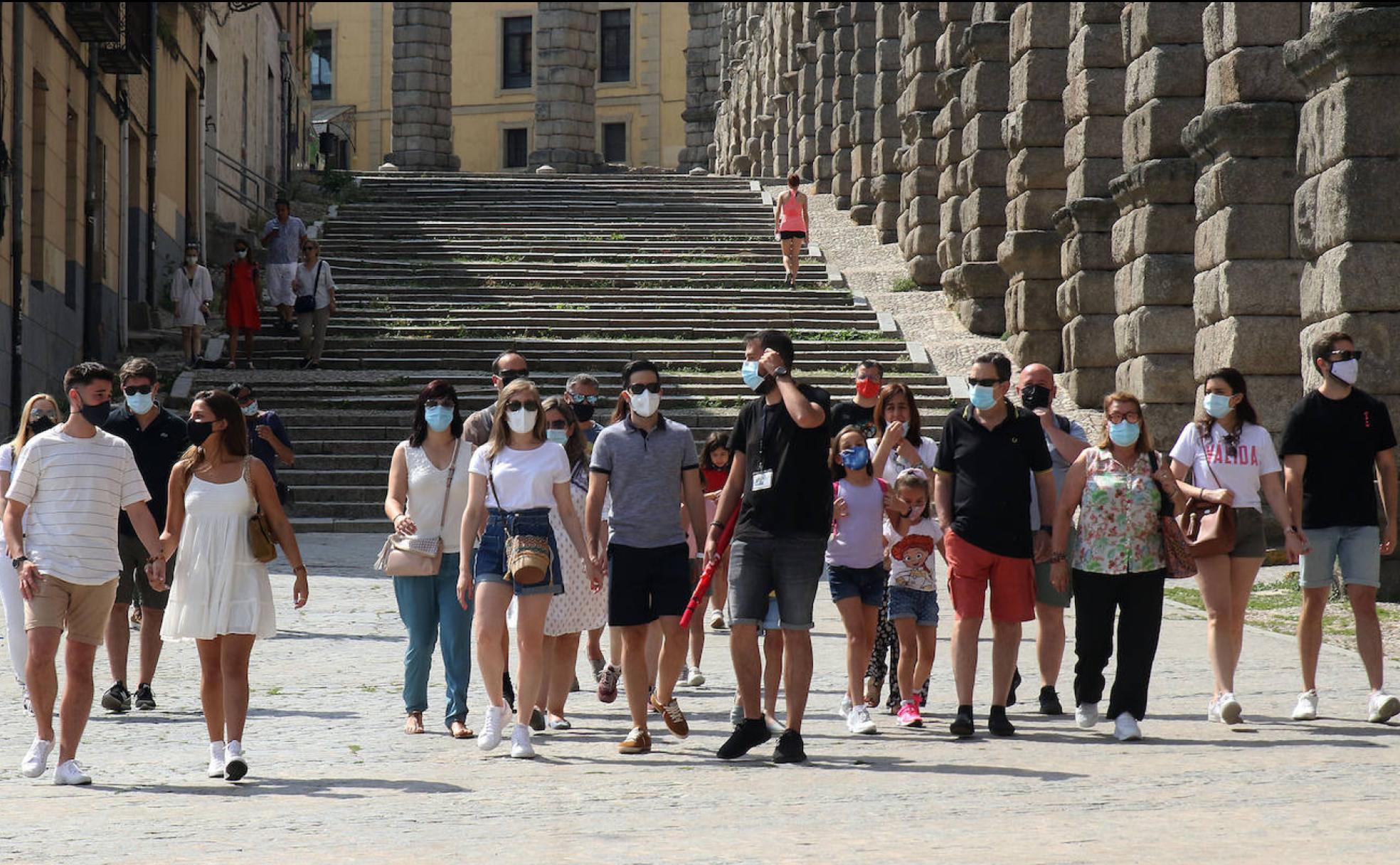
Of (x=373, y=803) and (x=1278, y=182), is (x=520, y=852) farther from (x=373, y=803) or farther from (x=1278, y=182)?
(x=1278, y=182)

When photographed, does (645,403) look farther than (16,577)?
No

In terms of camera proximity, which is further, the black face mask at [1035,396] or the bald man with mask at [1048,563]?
the black face mask at [1035,396]

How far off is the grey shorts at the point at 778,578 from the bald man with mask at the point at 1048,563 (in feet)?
4.66

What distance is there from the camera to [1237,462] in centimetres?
916

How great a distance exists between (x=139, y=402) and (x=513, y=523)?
2.31 meters

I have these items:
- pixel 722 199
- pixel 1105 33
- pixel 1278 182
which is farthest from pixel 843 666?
pixel 722 199

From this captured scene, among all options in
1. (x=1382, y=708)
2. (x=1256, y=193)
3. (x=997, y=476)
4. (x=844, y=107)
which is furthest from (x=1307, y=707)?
(x=844, y=107)

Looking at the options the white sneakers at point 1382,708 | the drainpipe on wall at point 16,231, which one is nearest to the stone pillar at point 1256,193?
the white sneakers at point 1382,708

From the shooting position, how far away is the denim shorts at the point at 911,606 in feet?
30.7

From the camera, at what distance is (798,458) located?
8.24m

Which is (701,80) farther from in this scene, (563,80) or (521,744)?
(521,744)

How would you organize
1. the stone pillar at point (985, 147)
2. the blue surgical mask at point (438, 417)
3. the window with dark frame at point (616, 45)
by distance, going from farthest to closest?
the window with dark frame at point (616, 45) < the stone pillar at point (985, 147) < the blue surgical mask at point (438, 417)

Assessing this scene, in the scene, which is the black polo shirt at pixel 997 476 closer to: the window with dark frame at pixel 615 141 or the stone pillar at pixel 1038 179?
the stone pillar at pixel 1038 179

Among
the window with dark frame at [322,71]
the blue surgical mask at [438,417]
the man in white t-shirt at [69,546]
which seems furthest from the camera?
the window with dark frame at [322,71]
